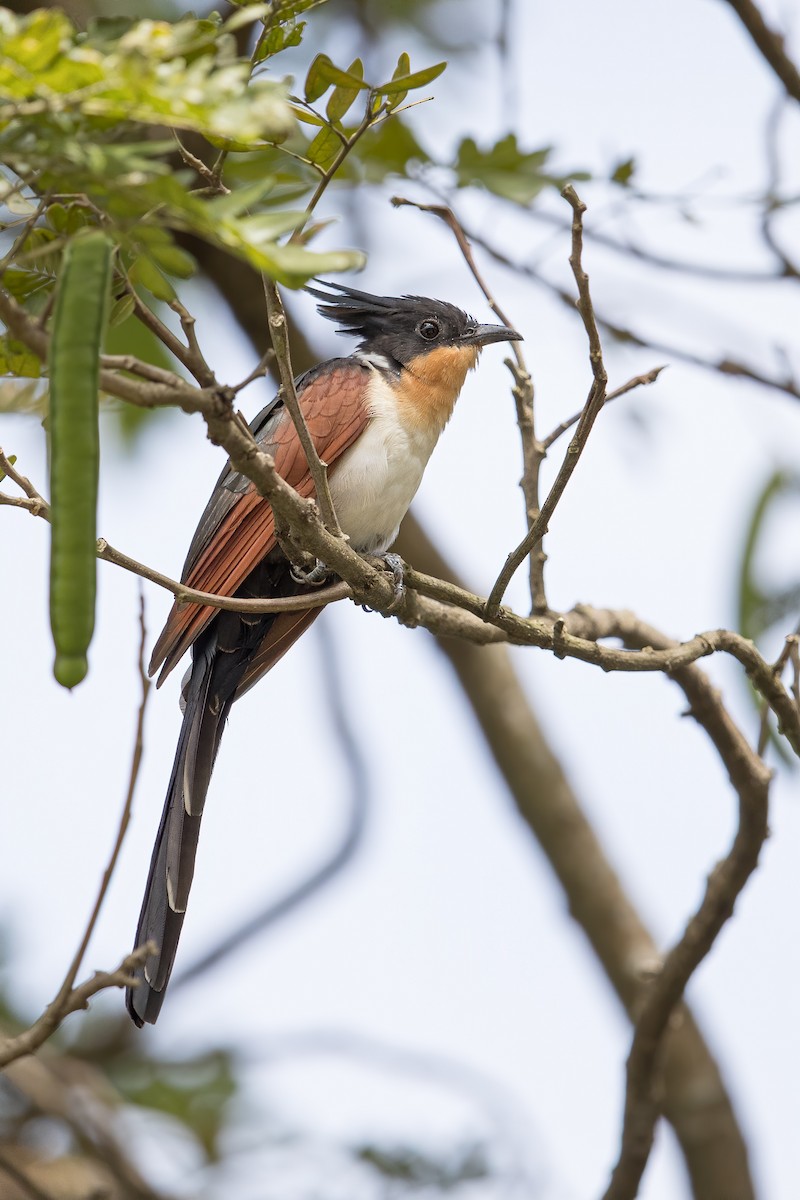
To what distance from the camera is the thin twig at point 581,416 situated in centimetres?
208

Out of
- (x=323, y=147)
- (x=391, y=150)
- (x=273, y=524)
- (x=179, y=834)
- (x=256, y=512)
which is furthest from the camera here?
(x=391, y=150)

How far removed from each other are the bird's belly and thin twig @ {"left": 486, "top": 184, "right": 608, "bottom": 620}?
956 mm

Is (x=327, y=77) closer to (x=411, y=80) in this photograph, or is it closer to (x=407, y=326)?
(x=411, y=80)

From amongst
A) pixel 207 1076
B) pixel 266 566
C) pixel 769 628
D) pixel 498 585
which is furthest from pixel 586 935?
pixel 498 585

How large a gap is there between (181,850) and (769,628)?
1658mm

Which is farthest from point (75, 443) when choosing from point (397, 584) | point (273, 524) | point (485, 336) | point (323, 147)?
point (485, 336)

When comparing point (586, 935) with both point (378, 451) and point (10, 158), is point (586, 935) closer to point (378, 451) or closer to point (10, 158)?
point (378, 451)

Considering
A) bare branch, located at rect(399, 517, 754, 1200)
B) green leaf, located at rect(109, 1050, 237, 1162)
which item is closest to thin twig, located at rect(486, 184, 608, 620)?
bare branch, located at rect(399, 517, 754, 1200)

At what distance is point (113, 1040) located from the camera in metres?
4.33

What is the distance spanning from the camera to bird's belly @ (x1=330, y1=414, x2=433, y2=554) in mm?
3254

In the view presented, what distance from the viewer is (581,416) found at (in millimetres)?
2221

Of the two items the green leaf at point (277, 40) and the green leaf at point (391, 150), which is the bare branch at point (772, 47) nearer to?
the green leaf at point (391, 150)

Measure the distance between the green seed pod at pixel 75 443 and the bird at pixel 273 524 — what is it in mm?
1433

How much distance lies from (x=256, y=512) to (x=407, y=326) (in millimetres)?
1082
